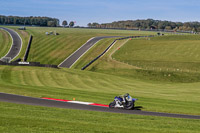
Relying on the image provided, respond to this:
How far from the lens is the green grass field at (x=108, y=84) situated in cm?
1883

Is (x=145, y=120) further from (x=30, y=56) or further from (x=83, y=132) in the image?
(x=30, y=56)

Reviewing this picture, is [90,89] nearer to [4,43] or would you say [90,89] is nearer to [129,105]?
[129,105]

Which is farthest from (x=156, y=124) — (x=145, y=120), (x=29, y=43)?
(x=29, y=43)

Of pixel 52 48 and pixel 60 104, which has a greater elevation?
pixel 60 104

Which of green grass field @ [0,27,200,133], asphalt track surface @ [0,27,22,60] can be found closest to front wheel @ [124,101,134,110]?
green grass field @ [0,27,200,133]

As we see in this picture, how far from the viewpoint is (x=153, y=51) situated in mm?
99000

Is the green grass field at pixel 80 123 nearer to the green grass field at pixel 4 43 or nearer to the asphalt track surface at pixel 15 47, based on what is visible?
the asphalt track surface at pixel 15 47

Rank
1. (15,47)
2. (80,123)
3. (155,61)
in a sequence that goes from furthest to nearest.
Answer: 1. (15,47)
2. (155,61)
3. (80,123)

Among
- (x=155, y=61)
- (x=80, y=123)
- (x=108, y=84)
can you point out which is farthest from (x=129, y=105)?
(x=155, y=61)

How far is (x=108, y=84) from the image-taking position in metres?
49.5

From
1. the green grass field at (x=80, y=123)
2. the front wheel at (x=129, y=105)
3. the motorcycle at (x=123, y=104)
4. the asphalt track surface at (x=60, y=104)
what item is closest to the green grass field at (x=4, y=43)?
the asphalt track surface at (x=60, y=104)

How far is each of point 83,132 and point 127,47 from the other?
293 ft

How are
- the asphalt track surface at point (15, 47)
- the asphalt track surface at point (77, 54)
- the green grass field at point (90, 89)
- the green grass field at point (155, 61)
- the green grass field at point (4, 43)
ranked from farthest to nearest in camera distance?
1. the green grass field at point (4, 43)
2. the asphalt track surface at point (15, 47)
3. the asphalt track surface at point (77, 54)
4. the green grass field at point (155, 61)
5. the green grass field at point (90, 89)

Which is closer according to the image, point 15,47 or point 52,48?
point 52,48
